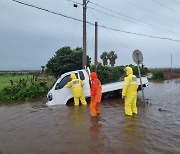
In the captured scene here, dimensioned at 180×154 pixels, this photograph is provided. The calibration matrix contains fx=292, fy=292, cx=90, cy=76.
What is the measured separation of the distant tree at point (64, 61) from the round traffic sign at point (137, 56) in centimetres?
1697

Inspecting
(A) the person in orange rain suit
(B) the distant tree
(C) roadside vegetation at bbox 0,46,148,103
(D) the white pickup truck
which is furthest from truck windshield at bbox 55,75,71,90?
(B) the distant tree

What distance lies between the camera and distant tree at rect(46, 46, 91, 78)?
30.8 metres

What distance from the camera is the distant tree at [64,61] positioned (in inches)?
1212

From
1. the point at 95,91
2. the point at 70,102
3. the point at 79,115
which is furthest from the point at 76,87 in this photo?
the point at 95,91

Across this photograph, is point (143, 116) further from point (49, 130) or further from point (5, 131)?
point (5, 131)

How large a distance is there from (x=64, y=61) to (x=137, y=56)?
58.1 ft

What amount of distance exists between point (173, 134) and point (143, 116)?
8.93 feet

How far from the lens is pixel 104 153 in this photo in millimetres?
6582

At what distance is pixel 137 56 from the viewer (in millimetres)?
14094

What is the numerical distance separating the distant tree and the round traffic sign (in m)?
17.0

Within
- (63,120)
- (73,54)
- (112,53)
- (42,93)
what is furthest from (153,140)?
(112,53)

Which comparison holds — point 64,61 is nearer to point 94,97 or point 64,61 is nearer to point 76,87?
point 76,87

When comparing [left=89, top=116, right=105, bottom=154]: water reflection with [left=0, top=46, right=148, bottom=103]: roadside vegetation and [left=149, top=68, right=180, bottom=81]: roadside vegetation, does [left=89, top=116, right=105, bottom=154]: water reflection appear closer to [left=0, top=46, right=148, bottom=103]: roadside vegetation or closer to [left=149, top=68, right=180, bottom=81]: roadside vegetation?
[left=0, top=46, right=148, bottom=103]: roadside vegetation

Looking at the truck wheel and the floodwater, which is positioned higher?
the truck wheel
